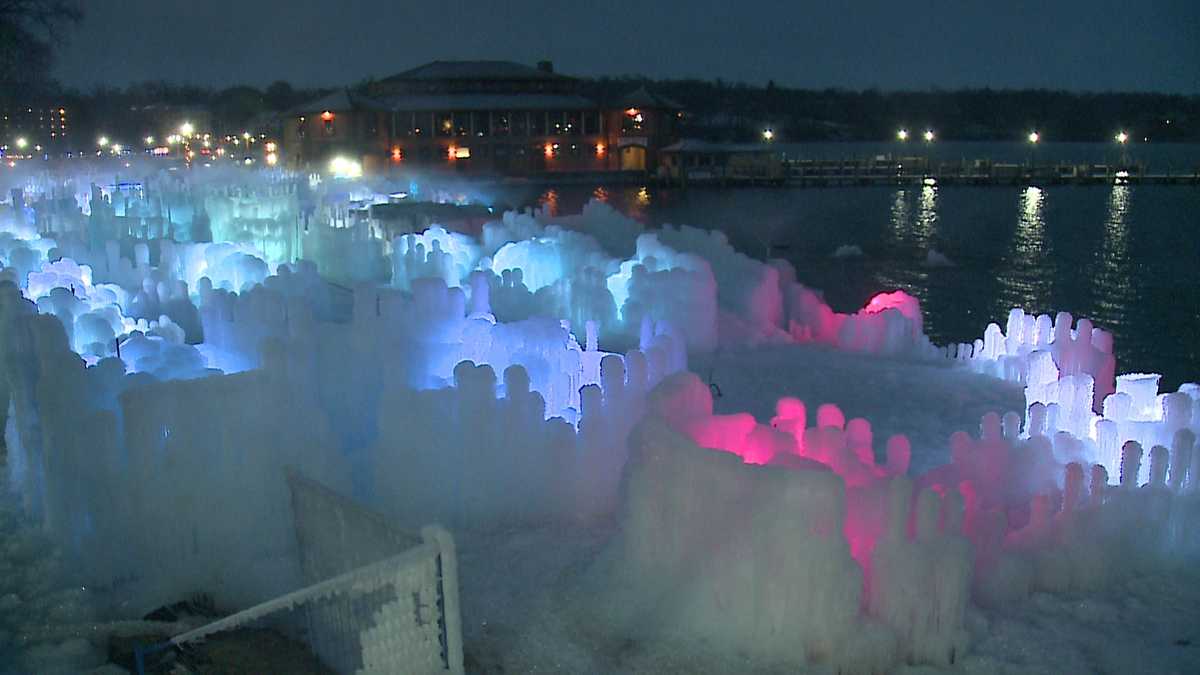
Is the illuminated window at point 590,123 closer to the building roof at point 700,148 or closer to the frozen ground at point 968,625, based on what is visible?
the building roof at point 700,148

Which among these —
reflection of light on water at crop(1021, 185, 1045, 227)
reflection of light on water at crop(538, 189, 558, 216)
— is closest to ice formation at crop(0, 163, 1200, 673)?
reflection of light on water at crop(538, 189, 558, 216)

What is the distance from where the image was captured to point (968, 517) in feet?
23.9

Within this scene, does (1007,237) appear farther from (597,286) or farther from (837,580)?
(837,580)

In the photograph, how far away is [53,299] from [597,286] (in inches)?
255

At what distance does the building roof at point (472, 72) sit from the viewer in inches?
2336

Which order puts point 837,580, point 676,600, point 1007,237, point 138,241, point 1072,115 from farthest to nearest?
point 1072,115 < point 1007,237 < point 138,241 < point 676,600 < point 837,580

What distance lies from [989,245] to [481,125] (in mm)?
30598

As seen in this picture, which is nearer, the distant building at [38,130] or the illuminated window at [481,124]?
the distant building at [38,130]

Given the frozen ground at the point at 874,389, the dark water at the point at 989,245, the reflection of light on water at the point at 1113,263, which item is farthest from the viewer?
the reflection of light on water at the point at 1113,263

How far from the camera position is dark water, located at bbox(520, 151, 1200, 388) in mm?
23625

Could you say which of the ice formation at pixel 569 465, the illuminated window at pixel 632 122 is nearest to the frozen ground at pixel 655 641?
the ice formation at pixel 569 465

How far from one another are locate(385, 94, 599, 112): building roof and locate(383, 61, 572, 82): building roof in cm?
116

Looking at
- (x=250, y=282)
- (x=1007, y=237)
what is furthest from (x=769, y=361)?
(x=1007, y=237)

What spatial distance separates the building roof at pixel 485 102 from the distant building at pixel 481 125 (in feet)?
0.19
